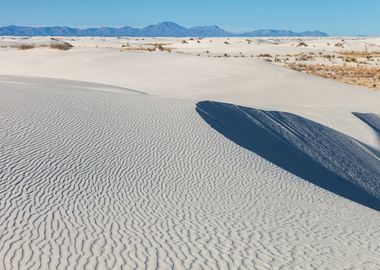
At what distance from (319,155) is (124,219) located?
27.4ft

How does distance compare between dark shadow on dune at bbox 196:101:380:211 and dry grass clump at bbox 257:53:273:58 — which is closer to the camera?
dark shadow on dune at bbox 196:101:380:211

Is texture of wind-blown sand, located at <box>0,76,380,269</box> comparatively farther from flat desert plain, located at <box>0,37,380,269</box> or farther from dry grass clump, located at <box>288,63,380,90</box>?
dry grass clump, located at <box>288,63,380,90</box>

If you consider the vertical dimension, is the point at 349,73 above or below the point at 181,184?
below

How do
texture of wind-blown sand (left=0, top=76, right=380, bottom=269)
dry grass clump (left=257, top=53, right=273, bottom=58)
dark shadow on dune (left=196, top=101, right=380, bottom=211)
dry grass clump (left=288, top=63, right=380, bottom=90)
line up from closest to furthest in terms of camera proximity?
texture of wind-blown sand (left=0, top=76, right=380, bottom=269) < dark shadow on dune (left=196, top=101, right=380, bottom=211) < dry grass clump (left=288, top=63, right=380, bottom=90) < dry grass clump (left=257, top=53, right=273, bottom=58)

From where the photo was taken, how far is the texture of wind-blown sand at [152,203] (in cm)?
614

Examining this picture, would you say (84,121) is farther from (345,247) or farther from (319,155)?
(345,247)

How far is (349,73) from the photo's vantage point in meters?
35.6

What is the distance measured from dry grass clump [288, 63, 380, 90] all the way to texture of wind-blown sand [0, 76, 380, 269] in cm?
2030

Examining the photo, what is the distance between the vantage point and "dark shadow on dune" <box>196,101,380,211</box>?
40.6ft

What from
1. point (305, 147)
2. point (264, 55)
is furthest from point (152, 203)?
point (264, 55)

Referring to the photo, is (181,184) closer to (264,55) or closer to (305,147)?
(305,147)

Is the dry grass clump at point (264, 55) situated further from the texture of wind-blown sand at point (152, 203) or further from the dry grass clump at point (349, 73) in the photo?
the texture of wind-blown sand at point (152, 203)

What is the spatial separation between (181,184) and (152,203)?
1.38 metres

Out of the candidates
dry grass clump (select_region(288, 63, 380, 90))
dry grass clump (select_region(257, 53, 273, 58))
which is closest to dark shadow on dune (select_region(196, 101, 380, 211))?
dry grass clump (select_region(288, 63, 380, 90))
